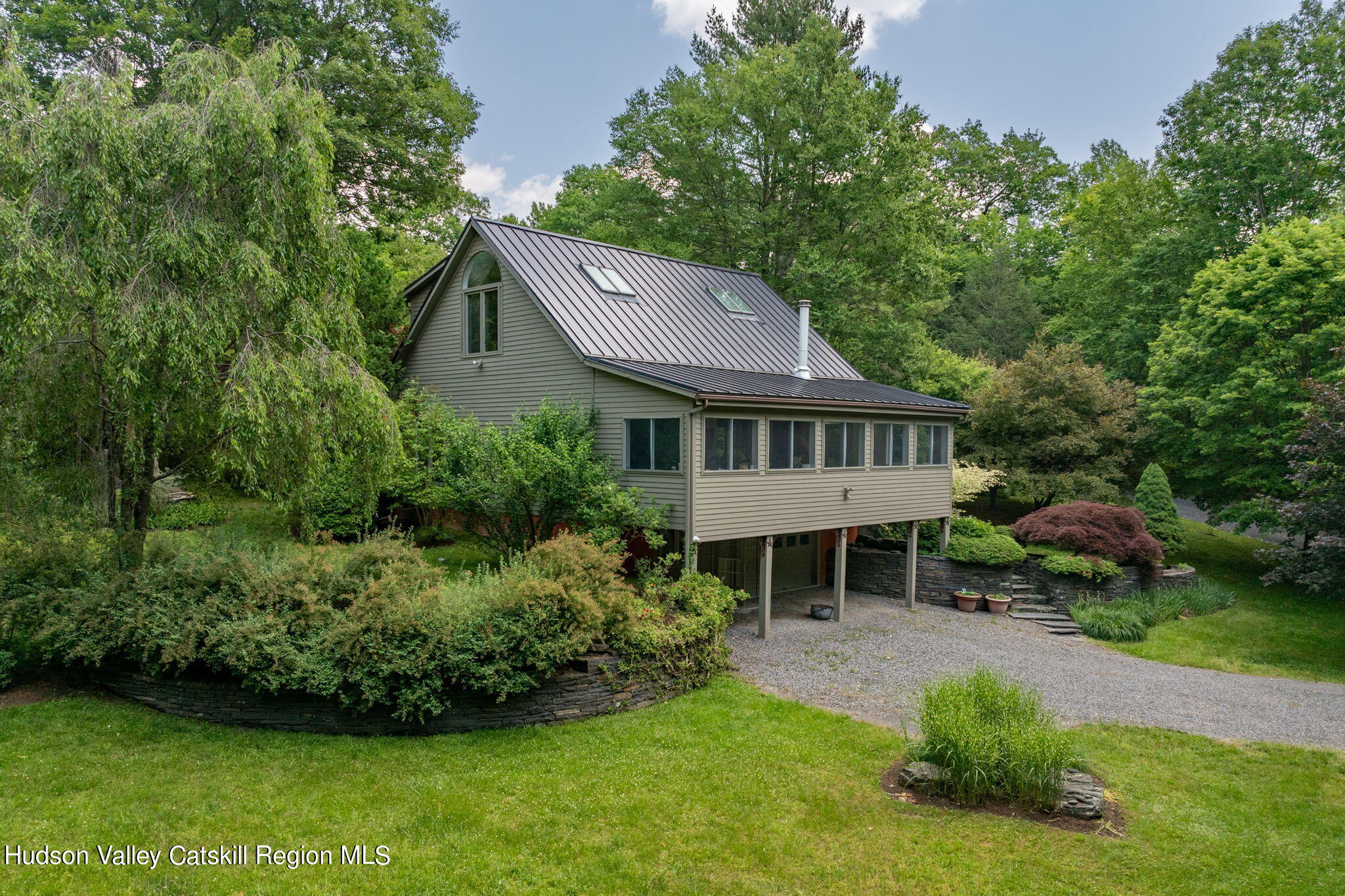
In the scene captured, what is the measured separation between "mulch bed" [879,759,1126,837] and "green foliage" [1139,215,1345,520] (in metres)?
14.5

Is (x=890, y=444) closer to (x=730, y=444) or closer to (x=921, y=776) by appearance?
(x=730, y=444)

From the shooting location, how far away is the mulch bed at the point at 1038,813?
6.65 m

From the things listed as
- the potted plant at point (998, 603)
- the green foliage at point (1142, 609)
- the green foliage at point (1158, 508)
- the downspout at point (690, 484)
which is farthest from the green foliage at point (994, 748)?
the green foliage at point (1158, 508)

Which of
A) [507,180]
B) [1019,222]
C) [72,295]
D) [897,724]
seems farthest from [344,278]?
[1019,222]

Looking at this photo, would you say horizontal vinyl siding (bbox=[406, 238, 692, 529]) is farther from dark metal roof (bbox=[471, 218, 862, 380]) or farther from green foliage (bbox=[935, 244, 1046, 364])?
green foliage (bbox=[935, 244, 1046, 364])

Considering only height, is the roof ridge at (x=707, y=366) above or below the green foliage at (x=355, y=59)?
below

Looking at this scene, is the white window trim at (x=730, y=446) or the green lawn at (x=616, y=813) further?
the white window trim at (x=730, y=446)

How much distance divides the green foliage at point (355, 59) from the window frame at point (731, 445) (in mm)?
12654

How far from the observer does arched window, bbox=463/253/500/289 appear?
1548cm

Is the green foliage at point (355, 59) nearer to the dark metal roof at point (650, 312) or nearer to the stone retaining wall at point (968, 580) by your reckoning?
the dark metal roof at point (650, 312)

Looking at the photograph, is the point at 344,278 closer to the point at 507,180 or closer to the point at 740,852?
the point at 740,852

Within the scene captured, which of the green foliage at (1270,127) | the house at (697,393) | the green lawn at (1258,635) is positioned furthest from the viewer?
the green foliage at (1270,127)

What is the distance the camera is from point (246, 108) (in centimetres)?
812

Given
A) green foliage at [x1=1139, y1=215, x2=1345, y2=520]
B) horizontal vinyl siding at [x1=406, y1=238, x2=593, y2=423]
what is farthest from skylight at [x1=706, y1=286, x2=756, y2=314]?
green foliage at [x1=1139, y1=215, x2=1345, y2=520]
